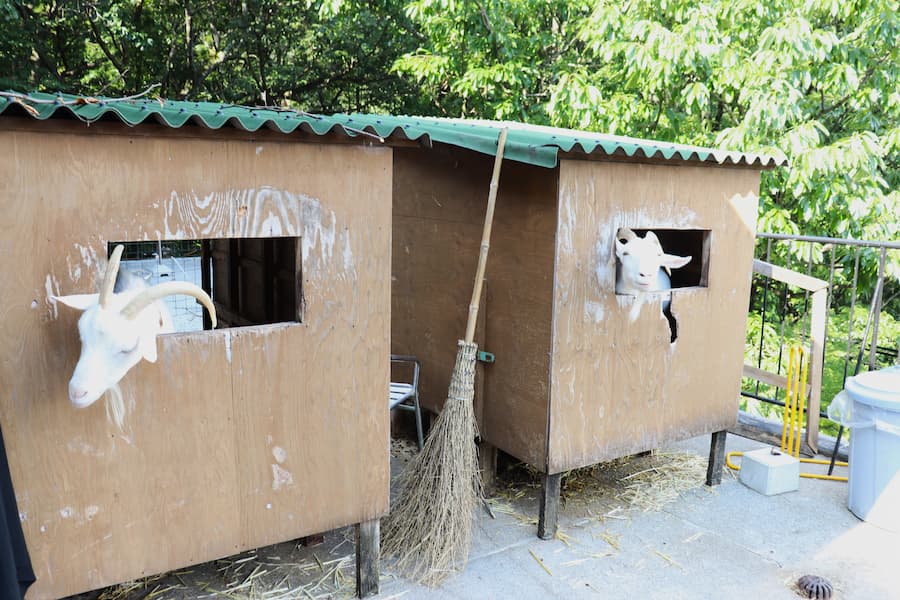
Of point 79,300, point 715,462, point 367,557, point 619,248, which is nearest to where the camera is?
point 79,300

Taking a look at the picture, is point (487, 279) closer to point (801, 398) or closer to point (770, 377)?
point (770, 377)

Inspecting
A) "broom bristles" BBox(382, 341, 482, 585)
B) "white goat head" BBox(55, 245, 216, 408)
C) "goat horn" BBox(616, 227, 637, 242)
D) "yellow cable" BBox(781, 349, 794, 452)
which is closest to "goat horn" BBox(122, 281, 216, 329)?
"white goat head" BBox(55, 245, 216, 408)

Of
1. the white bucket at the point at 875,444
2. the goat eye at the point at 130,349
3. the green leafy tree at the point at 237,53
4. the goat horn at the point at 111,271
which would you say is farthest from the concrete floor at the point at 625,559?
the green leafy tree at the point at 237,53

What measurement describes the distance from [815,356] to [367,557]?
3510 millimetres

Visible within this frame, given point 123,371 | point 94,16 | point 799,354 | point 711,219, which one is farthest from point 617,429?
point 94,16

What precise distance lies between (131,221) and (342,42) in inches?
444

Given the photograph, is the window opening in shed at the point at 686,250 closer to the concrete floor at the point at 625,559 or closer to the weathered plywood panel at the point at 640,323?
the weathered plywood panel at the point at 640,323

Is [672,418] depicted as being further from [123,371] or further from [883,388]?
[123,371]

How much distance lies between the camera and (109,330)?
2.30m

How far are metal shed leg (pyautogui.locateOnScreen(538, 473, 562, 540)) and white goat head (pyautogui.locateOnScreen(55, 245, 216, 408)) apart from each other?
88.4 inches

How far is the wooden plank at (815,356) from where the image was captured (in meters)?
4.96

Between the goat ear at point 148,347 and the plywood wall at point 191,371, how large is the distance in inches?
10.0

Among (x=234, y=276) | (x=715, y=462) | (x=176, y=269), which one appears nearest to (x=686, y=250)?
(x=715, y=462)

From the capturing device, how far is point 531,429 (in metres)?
3.89
